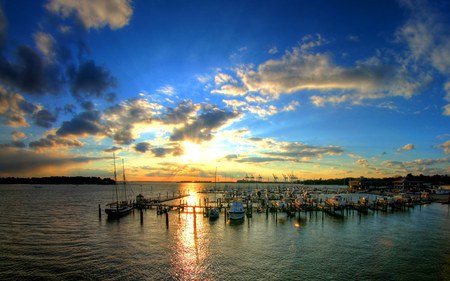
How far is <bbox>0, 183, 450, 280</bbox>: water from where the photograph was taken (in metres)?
28.4

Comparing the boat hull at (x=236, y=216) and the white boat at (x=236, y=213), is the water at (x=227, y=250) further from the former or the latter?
the white boat at (x=236, y=213)

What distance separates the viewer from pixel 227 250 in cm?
3616

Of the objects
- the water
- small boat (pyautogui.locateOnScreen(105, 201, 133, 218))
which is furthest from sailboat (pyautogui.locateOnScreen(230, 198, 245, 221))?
small boat (pyautogui.locateOnScreen(105, 201, 133, 218))

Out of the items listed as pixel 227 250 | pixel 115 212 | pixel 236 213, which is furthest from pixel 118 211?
pixel 227 250

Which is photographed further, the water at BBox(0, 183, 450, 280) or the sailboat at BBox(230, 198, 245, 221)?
the sailboat at BBox(230, 198, 245, 221)

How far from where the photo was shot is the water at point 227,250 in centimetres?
2839

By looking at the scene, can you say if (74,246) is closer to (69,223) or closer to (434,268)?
(69,223)

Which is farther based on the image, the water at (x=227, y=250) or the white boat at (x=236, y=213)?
the white boat at (x=236, y=213)

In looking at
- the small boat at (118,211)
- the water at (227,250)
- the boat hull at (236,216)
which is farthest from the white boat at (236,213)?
the small boat at (118,211)

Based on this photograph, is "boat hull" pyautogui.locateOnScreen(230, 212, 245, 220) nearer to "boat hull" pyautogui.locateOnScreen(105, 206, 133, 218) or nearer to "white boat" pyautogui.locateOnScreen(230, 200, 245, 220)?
"white boat" pyautogui.locateOnScreen(230, 200, 245, 220)

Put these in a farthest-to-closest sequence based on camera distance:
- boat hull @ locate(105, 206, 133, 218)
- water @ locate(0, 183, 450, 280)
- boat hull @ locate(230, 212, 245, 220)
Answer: boat hull @ locate(105, 206, 133, 218) → boat hull @ locate(230, 212, 245, 220) → water @ locate(0, 183, 450, 280)

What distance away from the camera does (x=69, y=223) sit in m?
56.4

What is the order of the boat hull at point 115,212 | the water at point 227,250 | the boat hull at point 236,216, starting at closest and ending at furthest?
the water at point 227,250 < the boat hull at point 236,216 < the boat hull at point 115,212

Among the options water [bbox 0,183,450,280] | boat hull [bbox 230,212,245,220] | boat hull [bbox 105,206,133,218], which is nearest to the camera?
water [bbox 0,183,450,280]
